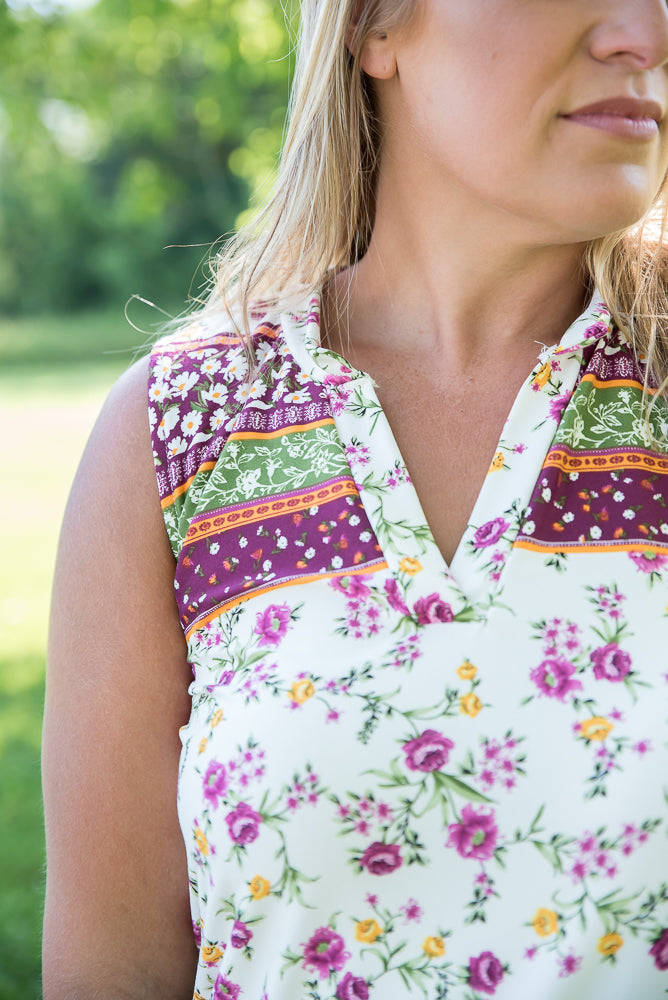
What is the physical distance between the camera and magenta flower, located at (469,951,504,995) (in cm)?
133

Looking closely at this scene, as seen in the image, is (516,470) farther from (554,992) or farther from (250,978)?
(250,978)

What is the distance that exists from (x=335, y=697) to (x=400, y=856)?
215 mm

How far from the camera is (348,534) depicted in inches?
57.5

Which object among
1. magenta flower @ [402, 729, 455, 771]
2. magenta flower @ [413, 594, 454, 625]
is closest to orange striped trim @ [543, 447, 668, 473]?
magenta flower @ [413, 594, 454, 625]

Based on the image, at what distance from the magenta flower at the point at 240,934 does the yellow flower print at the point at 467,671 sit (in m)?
0.44

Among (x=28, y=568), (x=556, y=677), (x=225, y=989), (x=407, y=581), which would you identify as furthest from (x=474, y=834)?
(x=28, y=568)

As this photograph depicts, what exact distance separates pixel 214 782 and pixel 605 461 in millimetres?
701

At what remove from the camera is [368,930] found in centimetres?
136

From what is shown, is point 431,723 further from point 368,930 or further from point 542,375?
point 542,375

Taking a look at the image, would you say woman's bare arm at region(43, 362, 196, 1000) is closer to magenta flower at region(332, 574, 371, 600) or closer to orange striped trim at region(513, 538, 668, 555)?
magenta flower at region(332, 574, 371, 600)

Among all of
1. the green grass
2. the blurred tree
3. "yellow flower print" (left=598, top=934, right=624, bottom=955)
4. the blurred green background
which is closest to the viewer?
"yellow flower print" (left=598, top=934, right=624, bottom=955)

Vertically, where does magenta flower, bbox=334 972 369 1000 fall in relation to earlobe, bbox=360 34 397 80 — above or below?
below

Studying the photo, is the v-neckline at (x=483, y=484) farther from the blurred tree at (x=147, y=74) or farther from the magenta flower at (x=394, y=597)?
the blurred tree at (x=147, y=74)

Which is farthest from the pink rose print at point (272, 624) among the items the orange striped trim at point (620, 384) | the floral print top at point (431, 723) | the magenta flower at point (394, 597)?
the orange striped trim at point (620, 384)
